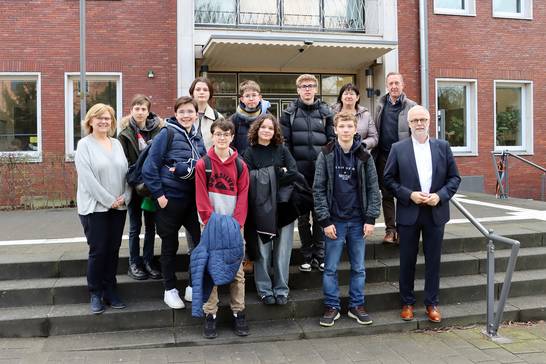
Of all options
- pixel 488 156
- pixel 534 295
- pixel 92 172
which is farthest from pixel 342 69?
pixel 92 172

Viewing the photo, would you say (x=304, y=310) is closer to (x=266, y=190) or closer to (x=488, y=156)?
(x=266, y=190)

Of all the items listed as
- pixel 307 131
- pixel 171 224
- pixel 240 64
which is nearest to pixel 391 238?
pixel 307 131

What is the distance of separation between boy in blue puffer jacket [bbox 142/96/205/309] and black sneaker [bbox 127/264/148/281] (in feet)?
1.42

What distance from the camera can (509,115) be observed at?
1544 cm

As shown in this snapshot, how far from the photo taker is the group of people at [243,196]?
4.25 metres

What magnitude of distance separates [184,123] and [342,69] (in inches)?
433

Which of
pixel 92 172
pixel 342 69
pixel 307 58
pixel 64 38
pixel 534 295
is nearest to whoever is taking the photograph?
pixel 92 172

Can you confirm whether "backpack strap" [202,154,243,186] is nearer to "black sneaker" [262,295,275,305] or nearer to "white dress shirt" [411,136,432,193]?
"black sneaker" [262,295,275,305]

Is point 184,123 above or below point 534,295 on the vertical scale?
above

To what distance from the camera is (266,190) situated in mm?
4398

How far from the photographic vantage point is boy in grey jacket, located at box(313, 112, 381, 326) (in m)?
4.45

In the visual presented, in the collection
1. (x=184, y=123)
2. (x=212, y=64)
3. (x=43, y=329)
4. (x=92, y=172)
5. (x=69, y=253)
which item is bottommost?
(x=43, y=329)

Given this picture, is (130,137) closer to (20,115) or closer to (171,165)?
(171,165)

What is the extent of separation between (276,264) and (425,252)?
1.42 metres
